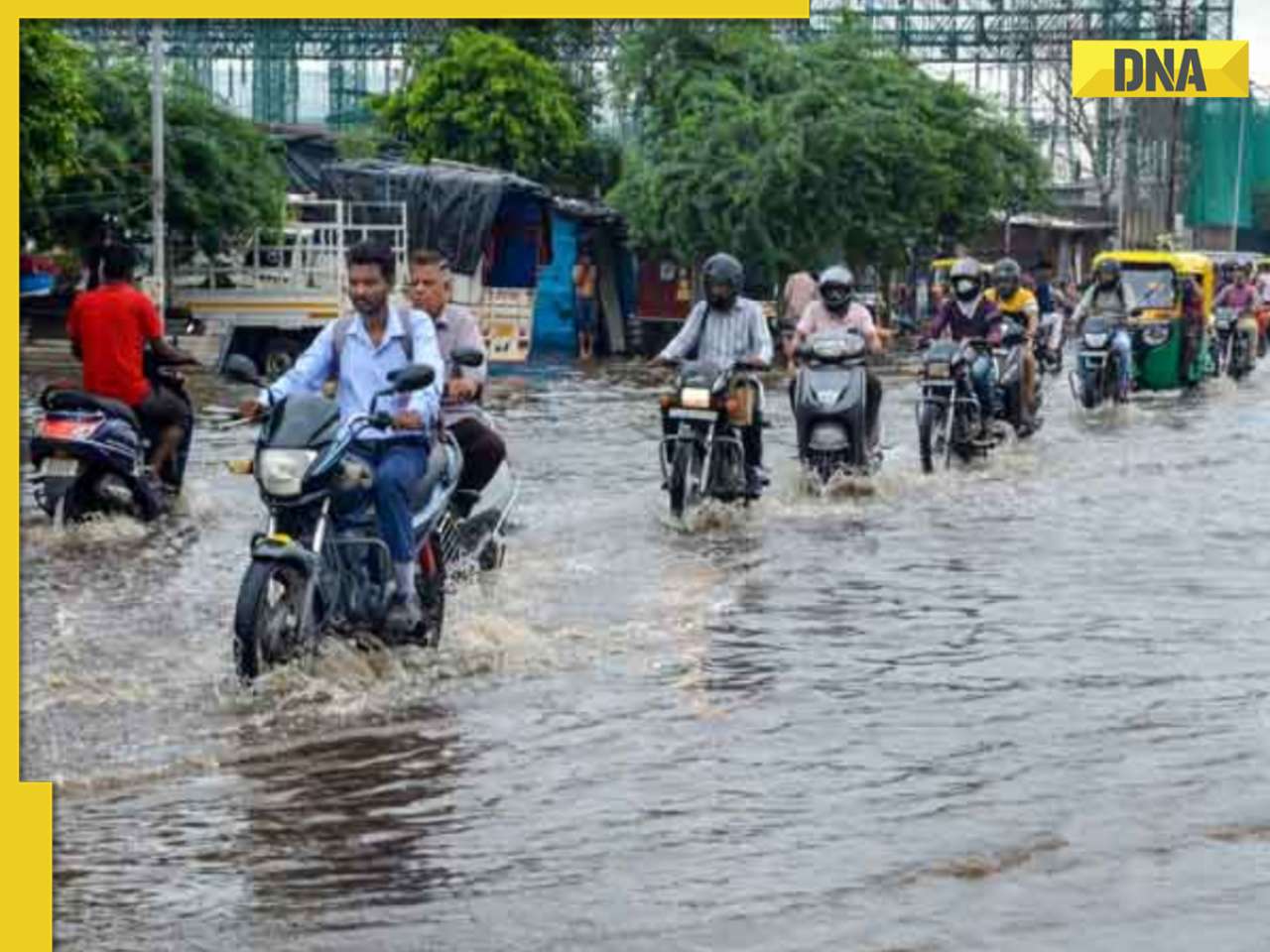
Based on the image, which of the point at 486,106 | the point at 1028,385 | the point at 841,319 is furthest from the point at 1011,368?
the point at 486,106

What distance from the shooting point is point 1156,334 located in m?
24.5

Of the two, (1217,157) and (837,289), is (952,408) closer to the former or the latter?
(837,289)

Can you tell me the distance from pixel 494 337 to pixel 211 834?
979 inches

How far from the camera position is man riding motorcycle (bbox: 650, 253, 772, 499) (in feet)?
41.8

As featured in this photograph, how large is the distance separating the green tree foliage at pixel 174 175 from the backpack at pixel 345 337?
1848 centimetres

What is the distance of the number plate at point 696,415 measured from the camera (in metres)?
12.6

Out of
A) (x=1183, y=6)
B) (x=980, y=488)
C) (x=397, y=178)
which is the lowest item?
(x=980, y=488)

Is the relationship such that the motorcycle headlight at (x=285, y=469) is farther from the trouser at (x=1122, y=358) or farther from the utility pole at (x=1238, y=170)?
the utility pole at (x=1238, y=170)

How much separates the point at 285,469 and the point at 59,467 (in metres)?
4.33

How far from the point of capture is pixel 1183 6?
45.6 metres

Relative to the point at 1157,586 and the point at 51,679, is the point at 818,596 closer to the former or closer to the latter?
the point at 1157,586

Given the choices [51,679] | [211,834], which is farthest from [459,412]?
[211,834]

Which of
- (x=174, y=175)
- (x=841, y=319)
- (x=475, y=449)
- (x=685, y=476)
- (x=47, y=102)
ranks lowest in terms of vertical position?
(x=685, y=476)

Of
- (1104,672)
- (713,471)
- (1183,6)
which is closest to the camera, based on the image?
(1104,672)
